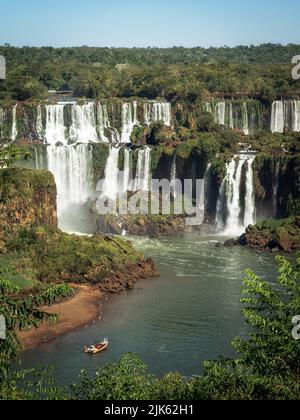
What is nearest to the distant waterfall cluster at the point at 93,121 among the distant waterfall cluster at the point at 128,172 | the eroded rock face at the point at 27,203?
the distant waterfall cluster at the point at 128,172

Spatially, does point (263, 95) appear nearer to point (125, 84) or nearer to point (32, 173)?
point (125, 84)

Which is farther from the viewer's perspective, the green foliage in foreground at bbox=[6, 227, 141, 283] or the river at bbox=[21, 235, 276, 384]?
the green foliage in foreground at bbox=[6, 227, 141, 283]

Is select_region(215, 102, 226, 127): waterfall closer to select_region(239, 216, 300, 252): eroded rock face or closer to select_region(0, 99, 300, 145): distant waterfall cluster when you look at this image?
select_region(0, 99, 300, 145): distant waterfall cluster

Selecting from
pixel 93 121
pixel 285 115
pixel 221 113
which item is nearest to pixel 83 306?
pixel 93 121

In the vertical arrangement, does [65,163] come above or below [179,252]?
above

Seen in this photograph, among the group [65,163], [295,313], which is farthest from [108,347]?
[65,163]

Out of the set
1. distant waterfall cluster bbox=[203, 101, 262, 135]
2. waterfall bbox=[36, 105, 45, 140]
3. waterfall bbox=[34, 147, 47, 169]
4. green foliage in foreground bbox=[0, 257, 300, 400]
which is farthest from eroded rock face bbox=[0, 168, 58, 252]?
distant waterfall cluster bbox=[203, 101, 262, 135]
